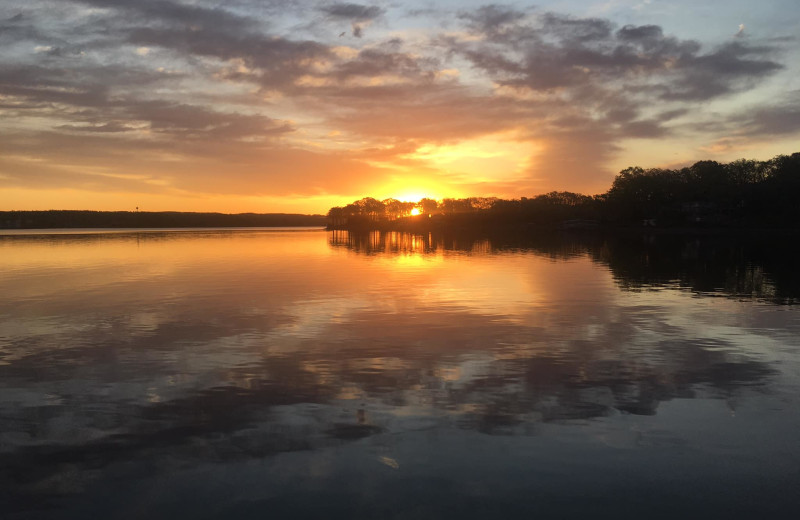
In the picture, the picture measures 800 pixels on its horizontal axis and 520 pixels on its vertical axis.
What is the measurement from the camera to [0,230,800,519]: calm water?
8172 millimetres

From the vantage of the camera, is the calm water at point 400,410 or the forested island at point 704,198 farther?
the forested island at point 704,198

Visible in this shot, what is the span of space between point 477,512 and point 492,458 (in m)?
1.60

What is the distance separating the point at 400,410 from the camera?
1149cm

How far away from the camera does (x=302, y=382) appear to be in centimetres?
1352

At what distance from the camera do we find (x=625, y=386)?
13.1 meters

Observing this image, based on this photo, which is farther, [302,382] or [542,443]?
[302,382]

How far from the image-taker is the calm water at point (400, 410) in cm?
817

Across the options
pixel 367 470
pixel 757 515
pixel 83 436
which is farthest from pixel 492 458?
pixel 83 436

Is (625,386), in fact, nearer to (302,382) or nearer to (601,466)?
(601,466)

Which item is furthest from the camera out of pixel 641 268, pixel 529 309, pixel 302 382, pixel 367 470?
pixel 641 268

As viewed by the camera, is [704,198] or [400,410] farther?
[704,198]

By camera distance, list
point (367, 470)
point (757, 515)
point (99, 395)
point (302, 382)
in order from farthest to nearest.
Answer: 1. point (302, 382)
2. point (99, 395)
3. point (367, 470)
4. point (757, 515)

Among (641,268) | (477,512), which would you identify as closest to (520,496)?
(477,512)

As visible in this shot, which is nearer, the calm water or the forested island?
the calm water
